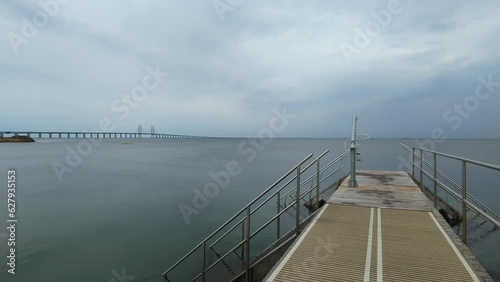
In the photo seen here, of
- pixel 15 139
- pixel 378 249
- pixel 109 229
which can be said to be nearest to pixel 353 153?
pixel 378 249

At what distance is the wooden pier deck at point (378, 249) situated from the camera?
295cm

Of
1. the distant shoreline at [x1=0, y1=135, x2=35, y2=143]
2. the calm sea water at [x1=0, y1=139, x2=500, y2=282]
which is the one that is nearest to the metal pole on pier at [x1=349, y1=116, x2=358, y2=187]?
the calm sea water at [x1=0, y1=139, x2=500, y2=282]

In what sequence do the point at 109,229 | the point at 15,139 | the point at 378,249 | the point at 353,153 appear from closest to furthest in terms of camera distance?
the point at 378,249 → the point at 353,153 → the point at 109,229 → the point at 15,139

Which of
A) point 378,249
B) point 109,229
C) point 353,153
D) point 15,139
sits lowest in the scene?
point 109,229

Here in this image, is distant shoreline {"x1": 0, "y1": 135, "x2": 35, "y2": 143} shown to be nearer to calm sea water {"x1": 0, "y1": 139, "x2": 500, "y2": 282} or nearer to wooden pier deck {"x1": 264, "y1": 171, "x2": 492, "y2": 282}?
calm sea water {"x1": 0, "y1": 139, "x2": 500, "y2": 282}

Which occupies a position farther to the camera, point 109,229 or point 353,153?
point 109,229

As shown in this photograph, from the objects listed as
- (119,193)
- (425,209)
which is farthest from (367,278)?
(119,193)

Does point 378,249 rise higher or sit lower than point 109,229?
higher

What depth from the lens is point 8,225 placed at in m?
10.7

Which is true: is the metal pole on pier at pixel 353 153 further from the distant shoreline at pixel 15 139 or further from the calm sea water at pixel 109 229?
the distant shoreline at pixel 15 139

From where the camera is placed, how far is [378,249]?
3562 millimetres

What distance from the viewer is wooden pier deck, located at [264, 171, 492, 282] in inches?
116

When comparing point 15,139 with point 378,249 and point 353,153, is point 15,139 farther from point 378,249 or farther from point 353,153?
point 378,249

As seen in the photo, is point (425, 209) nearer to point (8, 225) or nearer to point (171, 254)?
point (171, 254)
